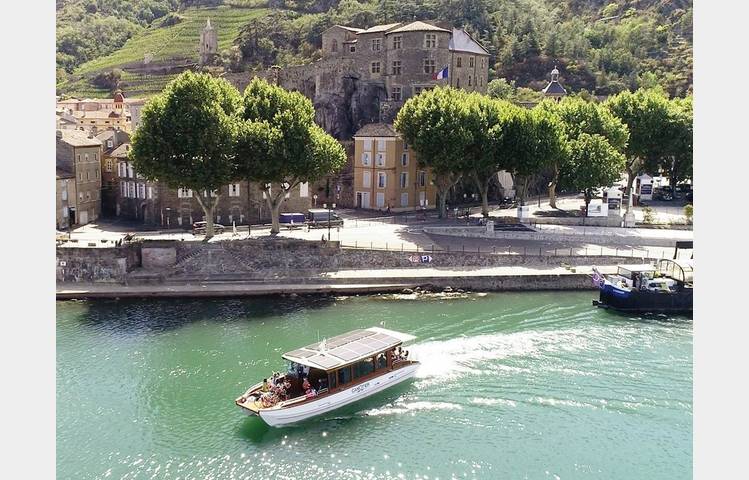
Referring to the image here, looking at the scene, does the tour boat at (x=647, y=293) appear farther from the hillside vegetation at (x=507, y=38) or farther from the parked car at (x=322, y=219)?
the hillside vegetation at (x=507, y=38)

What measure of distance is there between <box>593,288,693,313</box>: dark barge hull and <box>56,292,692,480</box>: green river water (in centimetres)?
114

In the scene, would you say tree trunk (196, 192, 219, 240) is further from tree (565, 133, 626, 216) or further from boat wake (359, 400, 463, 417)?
tree (565, 133, 626, 216)

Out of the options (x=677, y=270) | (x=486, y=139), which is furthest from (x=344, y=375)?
(x=486, y=139)

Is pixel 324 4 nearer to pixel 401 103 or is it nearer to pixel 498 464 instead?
pixel 401 103

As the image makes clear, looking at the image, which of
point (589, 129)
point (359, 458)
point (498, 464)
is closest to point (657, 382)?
point (498, 464)

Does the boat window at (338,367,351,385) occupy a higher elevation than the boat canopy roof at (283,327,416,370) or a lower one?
lower

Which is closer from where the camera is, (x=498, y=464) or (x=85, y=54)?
(x=498, y=464)

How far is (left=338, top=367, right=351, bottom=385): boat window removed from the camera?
31480 mm

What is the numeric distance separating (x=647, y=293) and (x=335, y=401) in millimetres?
22571

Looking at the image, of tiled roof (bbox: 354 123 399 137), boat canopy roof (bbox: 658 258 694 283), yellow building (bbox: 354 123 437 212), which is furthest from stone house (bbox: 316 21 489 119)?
boat canopy roof (bbox: 658 258 694 283)

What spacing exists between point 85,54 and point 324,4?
58.7 meters

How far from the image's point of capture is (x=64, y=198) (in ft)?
200

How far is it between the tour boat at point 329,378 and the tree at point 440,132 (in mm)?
27848

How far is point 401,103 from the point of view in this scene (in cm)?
7925
